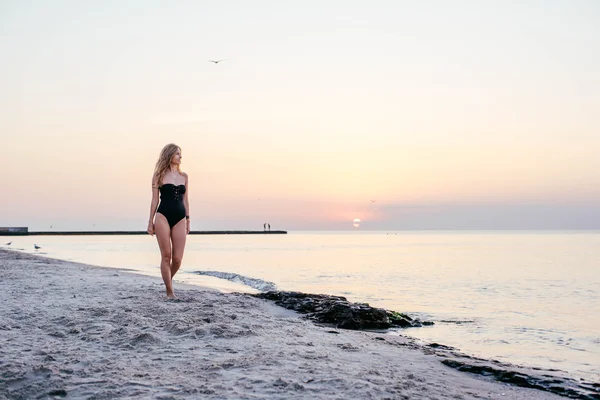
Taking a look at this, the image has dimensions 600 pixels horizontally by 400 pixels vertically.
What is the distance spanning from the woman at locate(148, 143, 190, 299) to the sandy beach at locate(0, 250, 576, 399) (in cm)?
88

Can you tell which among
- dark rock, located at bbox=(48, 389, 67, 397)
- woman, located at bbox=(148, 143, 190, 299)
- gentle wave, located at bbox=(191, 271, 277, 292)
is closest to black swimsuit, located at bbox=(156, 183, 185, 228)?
woman, located at bbox=(148, 143, 190, 299)

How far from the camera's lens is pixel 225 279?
18.8m

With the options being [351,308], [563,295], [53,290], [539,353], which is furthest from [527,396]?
[563,295]

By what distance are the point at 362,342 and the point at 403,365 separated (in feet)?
4.26

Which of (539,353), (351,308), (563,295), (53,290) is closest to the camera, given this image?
(539,353)

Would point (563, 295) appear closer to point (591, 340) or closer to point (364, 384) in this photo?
point (591, 340)

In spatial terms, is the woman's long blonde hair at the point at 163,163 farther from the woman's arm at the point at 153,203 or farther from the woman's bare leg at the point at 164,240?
the woman's bare leg at the point at 164,240

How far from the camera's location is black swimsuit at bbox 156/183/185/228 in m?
8.46

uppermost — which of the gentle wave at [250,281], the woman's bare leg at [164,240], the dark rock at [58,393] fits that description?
the woman's bare leg at [164,240]

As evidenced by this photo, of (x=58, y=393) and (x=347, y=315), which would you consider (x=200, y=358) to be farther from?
(x=347, y=315)

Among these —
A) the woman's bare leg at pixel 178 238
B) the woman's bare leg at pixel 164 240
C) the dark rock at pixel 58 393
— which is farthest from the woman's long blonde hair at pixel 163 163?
the dark rock at pixel 58 393

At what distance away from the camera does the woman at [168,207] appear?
8.46 m

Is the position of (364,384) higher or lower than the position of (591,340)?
higher

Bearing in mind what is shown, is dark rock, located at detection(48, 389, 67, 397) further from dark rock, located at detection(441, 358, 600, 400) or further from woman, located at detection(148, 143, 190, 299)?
woman, located at detection(148, 143, 190, 299)
